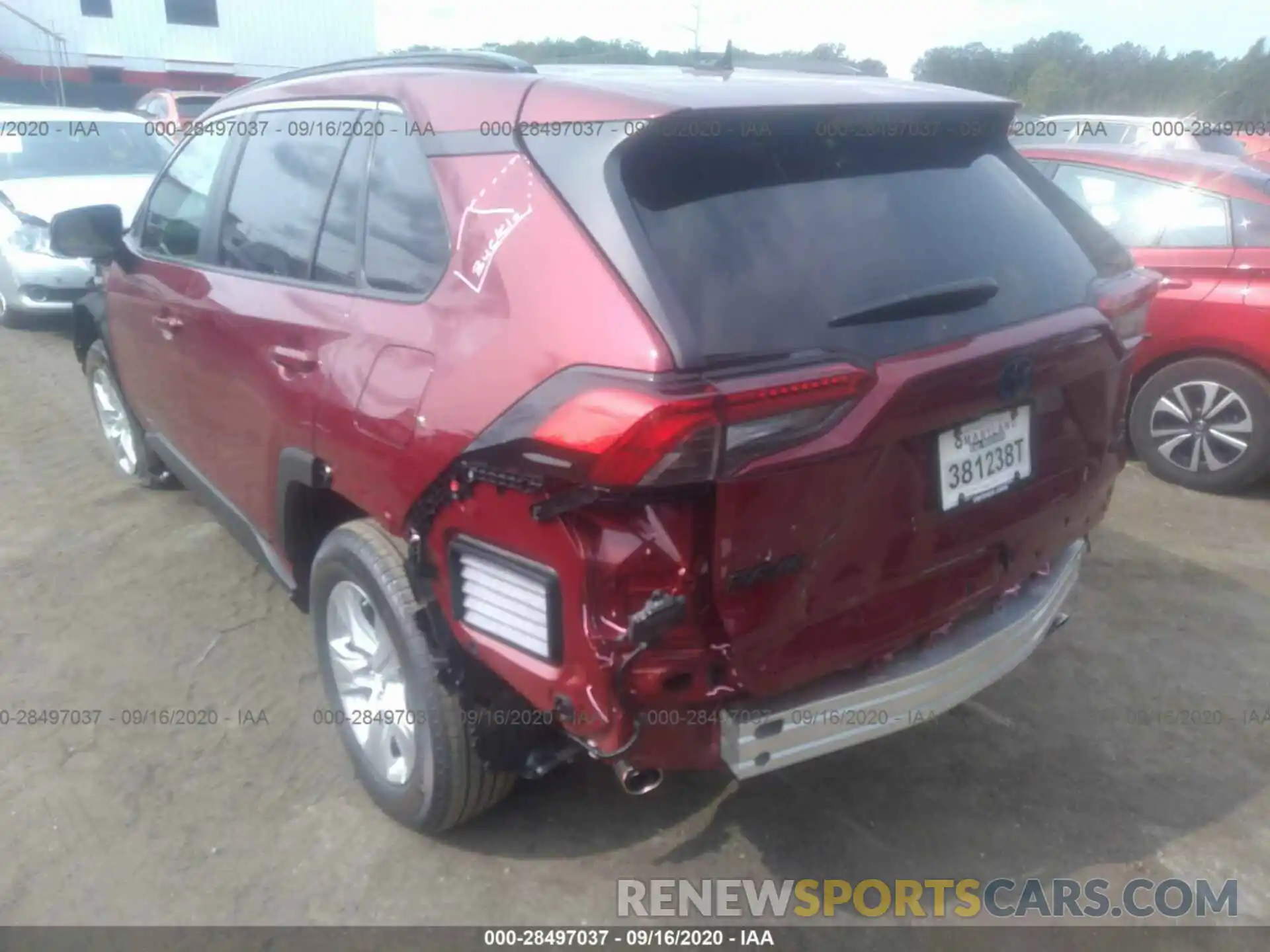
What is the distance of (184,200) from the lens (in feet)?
12.6

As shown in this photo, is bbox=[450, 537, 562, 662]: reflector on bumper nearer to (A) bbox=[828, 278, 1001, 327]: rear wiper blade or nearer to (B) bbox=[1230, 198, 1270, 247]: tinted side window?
(A) bbox=[828, 278, 1001, 327]: rear wiper blade

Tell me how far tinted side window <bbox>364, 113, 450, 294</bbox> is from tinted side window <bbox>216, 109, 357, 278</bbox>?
0.26m

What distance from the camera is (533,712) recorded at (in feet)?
8.11

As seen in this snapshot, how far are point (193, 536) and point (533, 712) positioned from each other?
2763 mm

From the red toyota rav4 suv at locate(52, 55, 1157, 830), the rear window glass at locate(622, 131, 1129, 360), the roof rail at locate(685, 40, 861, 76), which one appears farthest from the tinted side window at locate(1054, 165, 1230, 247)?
the rear window glass at locate(622, 131, 1129, 360)

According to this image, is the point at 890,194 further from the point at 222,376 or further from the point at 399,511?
the point at 222,376

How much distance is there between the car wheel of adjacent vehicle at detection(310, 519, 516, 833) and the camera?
8.11ft

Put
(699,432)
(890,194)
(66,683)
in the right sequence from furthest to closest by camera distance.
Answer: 1. (66,683)
2. (890,194)
3. (699,432)

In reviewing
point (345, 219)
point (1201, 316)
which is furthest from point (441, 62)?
point (1201, 316)

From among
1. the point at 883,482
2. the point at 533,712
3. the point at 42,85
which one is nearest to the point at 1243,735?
the point at 883,482

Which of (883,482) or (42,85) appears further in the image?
(42,85)

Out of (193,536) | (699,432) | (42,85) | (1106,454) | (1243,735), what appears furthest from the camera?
(42,85)

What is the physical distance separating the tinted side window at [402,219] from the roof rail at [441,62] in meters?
0.21

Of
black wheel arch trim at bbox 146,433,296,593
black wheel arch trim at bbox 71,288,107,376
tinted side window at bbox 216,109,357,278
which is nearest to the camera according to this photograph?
tinted side window at bbox 216,109,357,278
